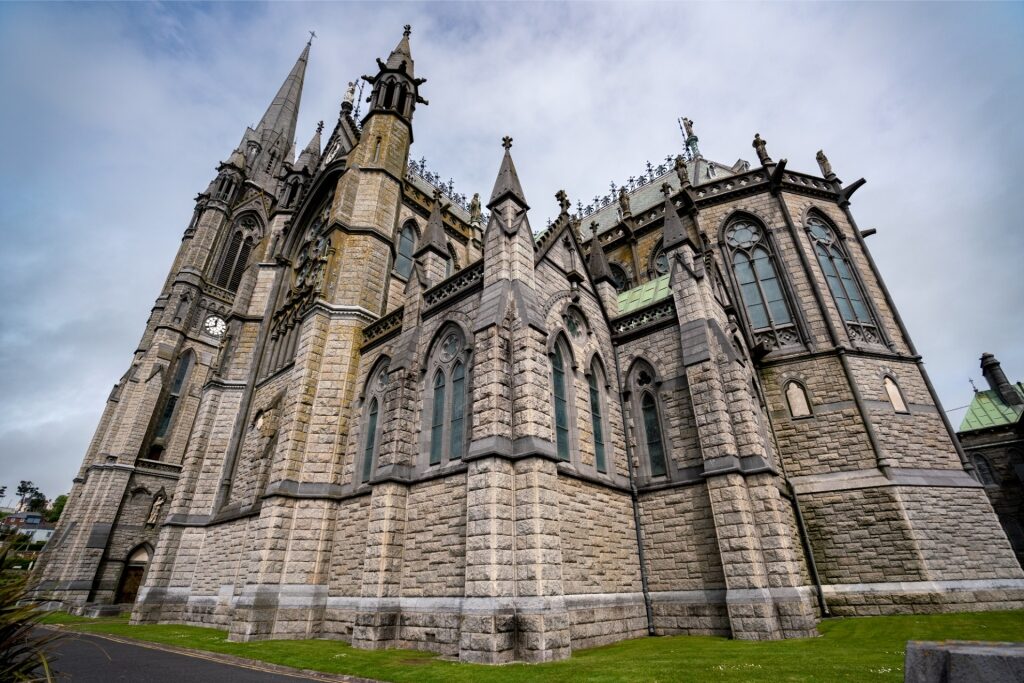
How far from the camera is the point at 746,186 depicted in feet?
63.5

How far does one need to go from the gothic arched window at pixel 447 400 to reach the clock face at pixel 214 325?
3108 cm

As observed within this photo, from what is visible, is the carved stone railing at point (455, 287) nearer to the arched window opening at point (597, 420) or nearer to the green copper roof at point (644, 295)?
the arched window opening at point (597, 420)

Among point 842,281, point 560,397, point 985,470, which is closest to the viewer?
point 560,397

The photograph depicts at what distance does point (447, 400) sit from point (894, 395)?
14525 millimetres

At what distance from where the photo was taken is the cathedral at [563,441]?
9.70 m

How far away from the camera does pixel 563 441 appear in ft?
37.2

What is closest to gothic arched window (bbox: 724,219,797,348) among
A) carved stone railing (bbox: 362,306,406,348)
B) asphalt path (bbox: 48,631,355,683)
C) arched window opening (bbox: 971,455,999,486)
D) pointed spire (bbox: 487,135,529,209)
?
pointed spire (bbox: 487,135,529,209)

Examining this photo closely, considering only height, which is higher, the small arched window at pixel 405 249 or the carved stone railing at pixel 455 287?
the small arched window at pixel 405 249

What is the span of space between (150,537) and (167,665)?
26.9 meters

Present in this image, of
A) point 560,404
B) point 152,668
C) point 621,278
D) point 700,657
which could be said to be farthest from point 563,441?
point 621,278

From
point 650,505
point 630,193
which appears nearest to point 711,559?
point 650,505

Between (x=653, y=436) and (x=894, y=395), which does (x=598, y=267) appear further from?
(x=894, y=395)

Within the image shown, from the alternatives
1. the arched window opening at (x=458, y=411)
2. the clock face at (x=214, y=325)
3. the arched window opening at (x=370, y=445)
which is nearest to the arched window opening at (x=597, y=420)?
the arched window opening at (x=458, y=411)

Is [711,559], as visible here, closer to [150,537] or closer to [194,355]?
[150,537]
